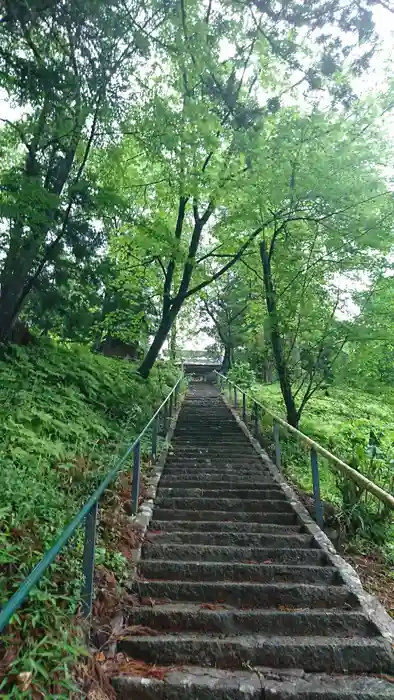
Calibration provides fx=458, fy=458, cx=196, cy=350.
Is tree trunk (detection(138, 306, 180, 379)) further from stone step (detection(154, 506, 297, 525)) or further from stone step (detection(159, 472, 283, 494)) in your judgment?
stone step (detection(154, 506, 297, 525))

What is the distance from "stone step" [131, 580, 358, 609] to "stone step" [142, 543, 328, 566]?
57 cm

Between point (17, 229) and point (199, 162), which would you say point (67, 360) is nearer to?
point (17, 229)

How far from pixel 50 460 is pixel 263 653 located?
271cm

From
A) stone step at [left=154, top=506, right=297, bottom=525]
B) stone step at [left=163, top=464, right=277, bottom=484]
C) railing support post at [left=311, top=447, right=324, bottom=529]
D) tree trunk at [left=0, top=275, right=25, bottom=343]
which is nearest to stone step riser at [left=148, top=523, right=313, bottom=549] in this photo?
railing support post at [left=311, top=447, right=324, bottom=529]

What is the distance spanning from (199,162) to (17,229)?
469cm

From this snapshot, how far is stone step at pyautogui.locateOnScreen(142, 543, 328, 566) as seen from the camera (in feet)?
14.1

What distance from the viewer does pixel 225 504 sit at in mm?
5523

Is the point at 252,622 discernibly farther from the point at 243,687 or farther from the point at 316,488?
the point at 316,488

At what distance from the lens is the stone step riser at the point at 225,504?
5.52 metres

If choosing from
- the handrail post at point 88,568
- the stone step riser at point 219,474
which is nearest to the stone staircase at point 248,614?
the handrail post at point 88,568

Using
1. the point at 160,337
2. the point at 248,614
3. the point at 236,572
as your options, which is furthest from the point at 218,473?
the point at 160,337

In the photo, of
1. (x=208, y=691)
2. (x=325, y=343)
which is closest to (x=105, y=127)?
(x=325, y=343)

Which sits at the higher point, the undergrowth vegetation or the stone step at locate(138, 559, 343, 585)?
the undergrowth vegetation

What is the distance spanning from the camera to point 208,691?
264 cm
